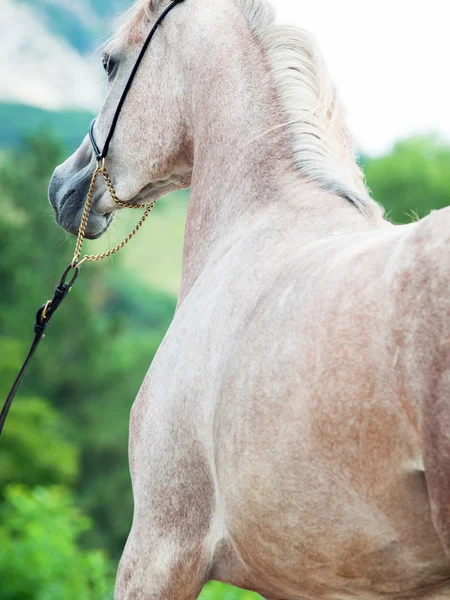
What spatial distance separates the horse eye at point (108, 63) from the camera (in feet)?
11.8

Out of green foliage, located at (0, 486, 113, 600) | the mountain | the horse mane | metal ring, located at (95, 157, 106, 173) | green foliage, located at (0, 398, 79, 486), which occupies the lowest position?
green foliage, located at (0, 486, 113, 600)

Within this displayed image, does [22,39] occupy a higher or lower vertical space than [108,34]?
higher

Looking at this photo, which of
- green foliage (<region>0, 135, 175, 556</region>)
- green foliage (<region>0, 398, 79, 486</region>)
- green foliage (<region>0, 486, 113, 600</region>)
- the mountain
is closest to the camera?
green foliage (<region>0, 486, 113, 600</region>)

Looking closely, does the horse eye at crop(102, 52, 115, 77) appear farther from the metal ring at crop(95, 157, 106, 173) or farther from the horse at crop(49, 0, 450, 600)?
the metal ring at crop(95, 157, 106, 173)

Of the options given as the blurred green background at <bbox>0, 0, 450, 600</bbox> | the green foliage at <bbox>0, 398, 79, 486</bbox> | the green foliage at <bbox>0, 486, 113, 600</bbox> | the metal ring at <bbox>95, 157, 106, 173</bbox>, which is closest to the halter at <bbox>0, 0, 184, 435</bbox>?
the metal ring at <bbox>95, 157, 106, 173</bbox>

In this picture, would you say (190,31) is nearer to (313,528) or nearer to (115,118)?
(115,118)

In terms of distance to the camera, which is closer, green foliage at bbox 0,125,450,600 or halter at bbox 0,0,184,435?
halter at bbox 0,0,184,435

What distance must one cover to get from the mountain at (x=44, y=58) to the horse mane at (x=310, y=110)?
29271 millimetres

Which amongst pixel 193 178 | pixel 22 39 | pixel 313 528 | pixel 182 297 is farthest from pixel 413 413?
pixel 22 39

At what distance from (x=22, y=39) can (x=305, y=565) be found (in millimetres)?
38673

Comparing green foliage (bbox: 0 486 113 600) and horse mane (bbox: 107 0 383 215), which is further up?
horse mane (bbox: 107 0 383 215)

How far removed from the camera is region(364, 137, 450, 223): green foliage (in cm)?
3694

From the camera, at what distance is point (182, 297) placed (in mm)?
3201

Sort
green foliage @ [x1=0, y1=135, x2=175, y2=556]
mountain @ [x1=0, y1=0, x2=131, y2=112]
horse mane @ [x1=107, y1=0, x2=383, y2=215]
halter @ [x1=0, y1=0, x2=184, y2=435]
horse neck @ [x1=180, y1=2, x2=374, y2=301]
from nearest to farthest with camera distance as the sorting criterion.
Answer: horse mane @ [x1=107, y1=0, x2=383, y2=215] < horse neck @ [x1=180, y1=2, x2=374, y2=301] < halter @ [x1=0, y1=0, x2=184, y2=435] < green foliage @ [x1=0, y1=135, x2=175, y2=556] < mountain @ [x1=0, y1=0, x2=131, y2=112]
